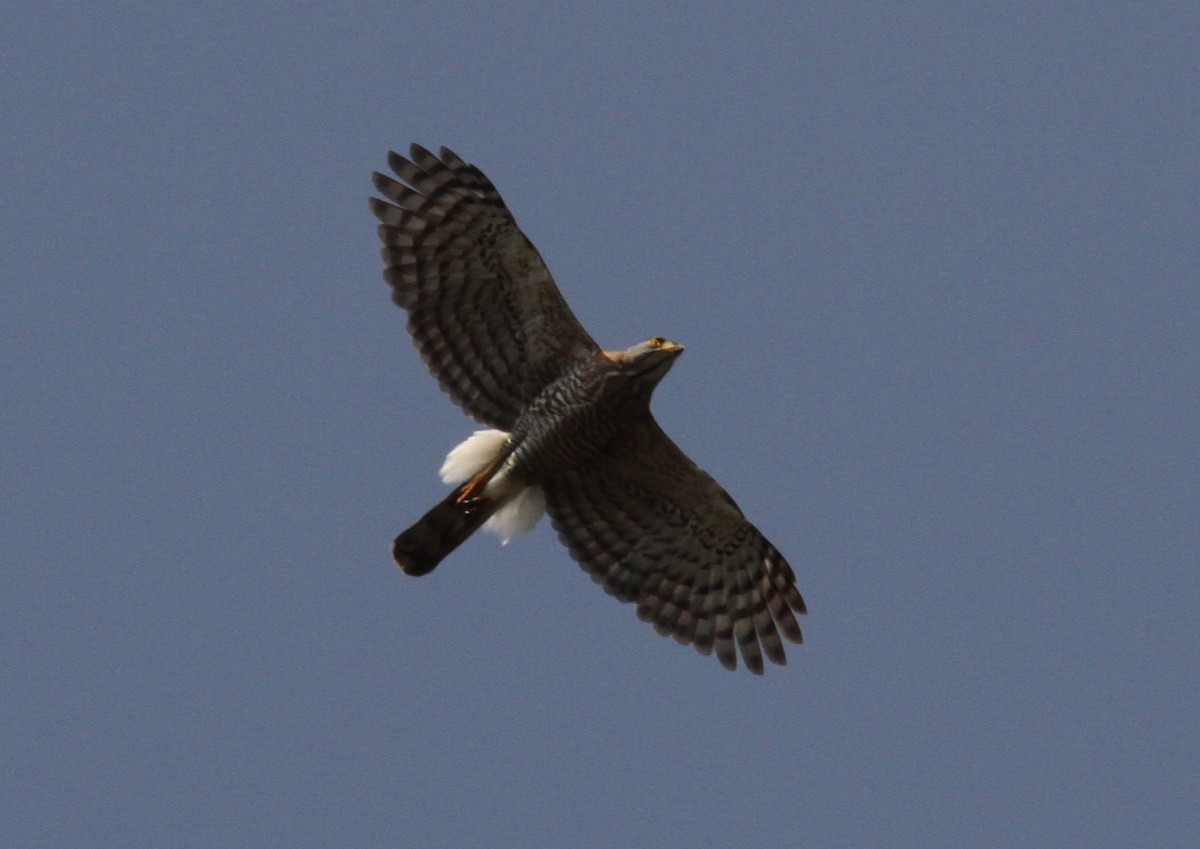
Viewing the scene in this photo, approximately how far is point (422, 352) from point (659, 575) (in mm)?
2600

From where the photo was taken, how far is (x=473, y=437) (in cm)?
1544

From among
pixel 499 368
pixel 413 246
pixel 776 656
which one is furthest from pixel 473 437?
pixel 776 656

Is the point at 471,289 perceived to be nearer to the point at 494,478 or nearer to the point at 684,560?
the point at 494,478

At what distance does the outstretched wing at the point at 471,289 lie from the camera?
1505 centimetres

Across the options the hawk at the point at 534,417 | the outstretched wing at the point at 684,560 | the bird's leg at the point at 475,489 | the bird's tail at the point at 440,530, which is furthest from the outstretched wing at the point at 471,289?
the outstretched wing at the point at 684,560

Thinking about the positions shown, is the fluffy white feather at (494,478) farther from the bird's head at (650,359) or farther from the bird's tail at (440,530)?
the bird's head at (650,359)

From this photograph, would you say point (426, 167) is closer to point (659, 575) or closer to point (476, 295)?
point (476, 295)

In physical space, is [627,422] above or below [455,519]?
above

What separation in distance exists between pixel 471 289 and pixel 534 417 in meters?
1.08

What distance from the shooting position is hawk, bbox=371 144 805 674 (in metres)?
15.0

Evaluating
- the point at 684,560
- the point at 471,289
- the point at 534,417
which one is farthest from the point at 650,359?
the point at 684,560

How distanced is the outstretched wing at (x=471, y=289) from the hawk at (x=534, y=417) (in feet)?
0.03

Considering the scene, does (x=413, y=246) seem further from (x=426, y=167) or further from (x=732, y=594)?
(x=732, y=594)

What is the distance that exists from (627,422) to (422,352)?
1657 mm
